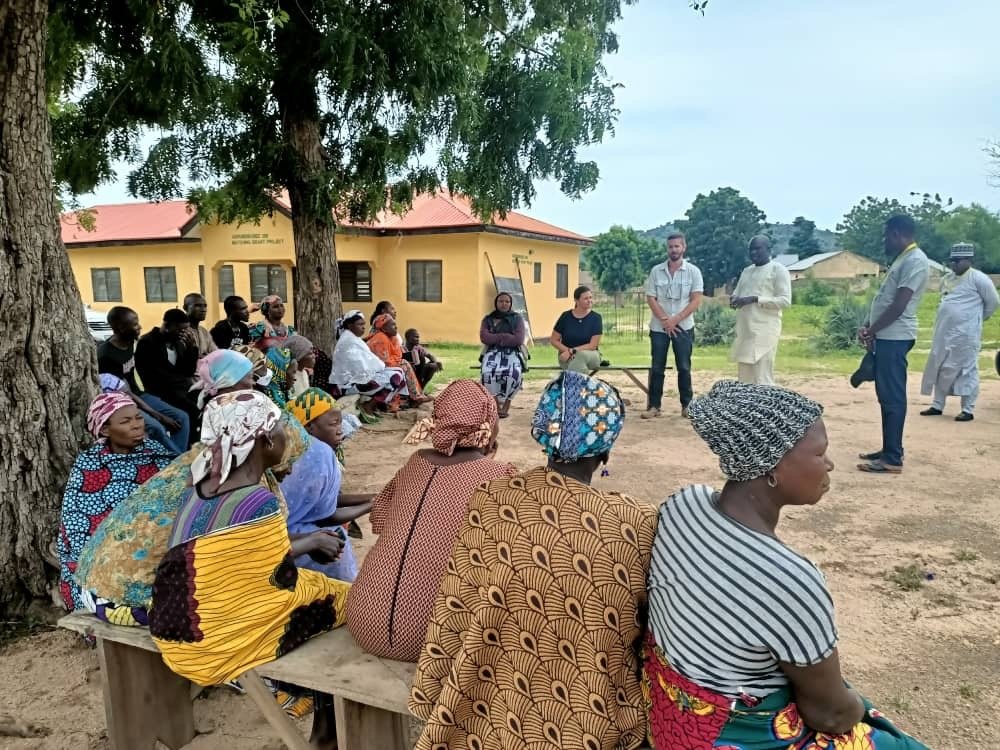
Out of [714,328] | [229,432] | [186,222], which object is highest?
[186,222]

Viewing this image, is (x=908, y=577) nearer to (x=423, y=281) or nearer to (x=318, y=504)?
(x=318, y=504)

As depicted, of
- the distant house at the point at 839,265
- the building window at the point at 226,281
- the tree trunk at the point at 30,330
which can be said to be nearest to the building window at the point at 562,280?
the building window at the point at 226,281

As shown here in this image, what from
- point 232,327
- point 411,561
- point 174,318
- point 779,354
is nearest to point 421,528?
point 411,561

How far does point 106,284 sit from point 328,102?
1698cm

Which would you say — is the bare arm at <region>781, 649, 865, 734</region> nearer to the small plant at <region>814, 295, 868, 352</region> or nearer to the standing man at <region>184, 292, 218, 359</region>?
the standing man at <region>184, 292, 218, 359</region>

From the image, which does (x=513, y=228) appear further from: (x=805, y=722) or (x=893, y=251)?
(x=805, y=722)

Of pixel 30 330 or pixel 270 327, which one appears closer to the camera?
pixel 30 330

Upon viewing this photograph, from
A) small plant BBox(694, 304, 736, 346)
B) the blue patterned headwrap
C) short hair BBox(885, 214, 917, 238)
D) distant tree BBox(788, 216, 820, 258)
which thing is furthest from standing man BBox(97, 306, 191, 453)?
distant tree BBox(788, 216, 820, 258)

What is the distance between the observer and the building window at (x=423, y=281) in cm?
1780

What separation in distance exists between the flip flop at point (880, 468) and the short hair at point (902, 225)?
177 centimetres

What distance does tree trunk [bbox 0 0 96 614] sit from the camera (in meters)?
3.25

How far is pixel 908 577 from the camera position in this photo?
3686 mm

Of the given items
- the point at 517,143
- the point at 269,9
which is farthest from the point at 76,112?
the point at 517,143

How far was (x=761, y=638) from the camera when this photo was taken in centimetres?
140
